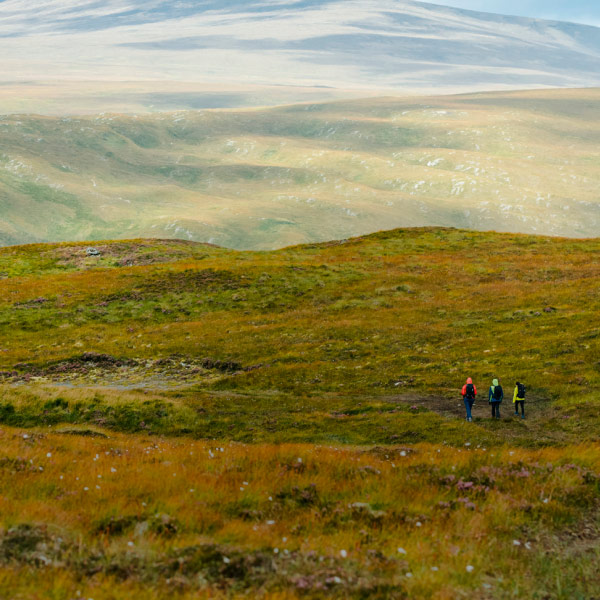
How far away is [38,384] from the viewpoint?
4294cm

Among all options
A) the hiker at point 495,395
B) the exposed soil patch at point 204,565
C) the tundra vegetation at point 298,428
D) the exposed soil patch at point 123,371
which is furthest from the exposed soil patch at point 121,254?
the exposed soil patch at point 204,565

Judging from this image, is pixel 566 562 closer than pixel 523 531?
Yes

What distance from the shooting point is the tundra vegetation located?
12.3 meters

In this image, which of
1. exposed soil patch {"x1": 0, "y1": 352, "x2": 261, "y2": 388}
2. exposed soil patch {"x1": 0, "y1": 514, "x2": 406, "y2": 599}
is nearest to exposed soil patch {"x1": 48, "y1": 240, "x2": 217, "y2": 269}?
exposed soil patch {"x1": 0, "y1": 352, "x2": 261, "y2": 388}

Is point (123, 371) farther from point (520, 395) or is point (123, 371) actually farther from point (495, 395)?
point (520, 395)

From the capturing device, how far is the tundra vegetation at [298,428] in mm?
12273

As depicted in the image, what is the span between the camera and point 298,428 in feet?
107

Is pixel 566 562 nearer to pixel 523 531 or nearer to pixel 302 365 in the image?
pixel 523 531

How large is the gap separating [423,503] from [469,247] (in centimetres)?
8673

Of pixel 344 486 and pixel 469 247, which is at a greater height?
pixel 344 486

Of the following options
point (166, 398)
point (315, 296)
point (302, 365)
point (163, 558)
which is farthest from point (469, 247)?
point (163, 558)

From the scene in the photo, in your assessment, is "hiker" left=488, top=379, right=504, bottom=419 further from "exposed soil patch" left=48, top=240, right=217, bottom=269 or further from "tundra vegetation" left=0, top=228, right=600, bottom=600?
"exposed soil patch" left=48, top=240, right=217, bottom=269

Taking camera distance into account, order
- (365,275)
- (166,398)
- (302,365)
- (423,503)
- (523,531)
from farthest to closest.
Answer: (365,275)
(302,365)
(166,398)
(423,503)
(523,531)

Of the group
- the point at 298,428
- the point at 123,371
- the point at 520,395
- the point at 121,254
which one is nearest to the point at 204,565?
the point at 298,428
